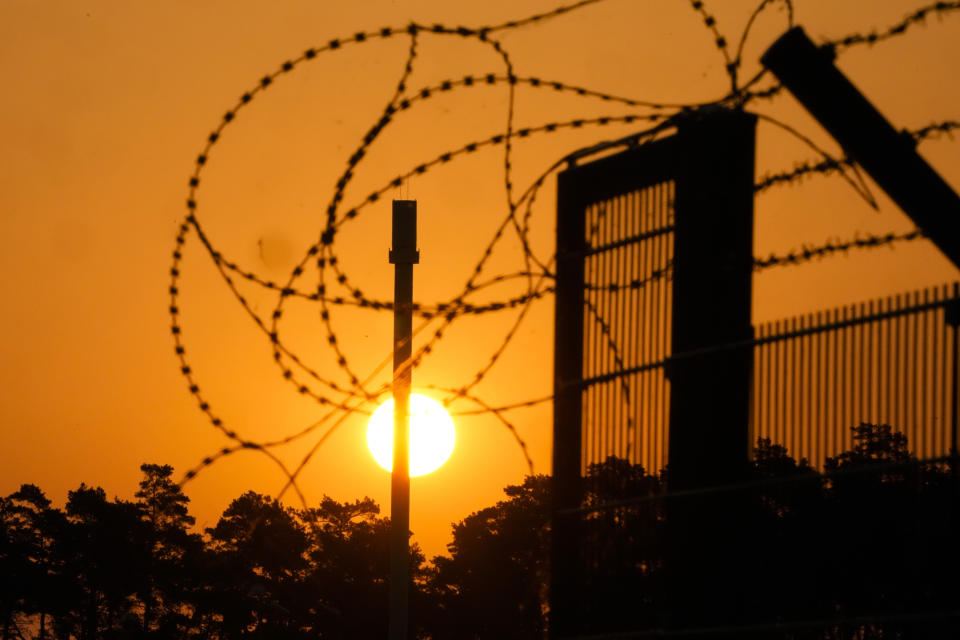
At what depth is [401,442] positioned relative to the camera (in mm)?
14352

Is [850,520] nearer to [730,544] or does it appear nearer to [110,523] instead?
[730,544]

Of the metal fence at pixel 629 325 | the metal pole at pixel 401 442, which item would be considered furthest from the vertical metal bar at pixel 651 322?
the metal pole at pixel 401 442

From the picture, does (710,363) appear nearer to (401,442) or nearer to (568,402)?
(568,402)

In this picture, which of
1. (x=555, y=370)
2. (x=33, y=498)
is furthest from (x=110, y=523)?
(x=555, y=370)

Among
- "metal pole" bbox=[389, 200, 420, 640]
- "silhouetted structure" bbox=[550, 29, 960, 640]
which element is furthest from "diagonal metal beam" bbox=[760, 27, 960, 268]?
"metal pole" bbox=[389, 200, 420, 640]

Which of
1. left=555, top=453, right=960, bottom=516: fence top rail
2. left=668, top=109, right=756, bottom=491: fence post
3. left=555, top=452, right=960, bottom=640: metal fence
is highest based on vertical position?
left=668, top=109, right=756, bottom=491: fence post

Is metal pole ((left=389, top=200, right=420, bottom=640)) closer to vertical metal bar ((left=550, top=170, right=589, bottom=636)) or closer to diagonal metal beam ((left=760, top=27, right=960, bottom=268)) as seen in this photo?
vertical metal bar ((left=550, top=170, right=589, bottom=636))

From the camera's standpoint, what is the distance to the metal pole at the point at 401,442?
14289 mm

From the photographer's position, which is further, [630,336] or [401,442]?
[401,442]

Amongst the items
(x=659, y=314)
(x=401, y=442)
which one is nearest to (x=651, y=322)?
(x=659, y=314)

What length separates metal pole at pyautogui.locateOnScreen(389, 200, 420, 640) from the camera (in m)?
14.3

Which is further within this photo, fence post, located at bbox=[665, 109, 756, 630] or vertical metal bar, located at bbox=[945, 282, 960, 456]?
fence post, located at bbox=[665, 109, 756, 630]

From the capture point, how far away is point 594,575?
921 cm

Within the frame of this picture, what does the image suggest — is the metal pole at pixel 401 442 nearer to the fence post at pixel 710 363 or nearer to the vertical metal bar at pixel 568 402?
the vertical metal bar at pixel 568 402
